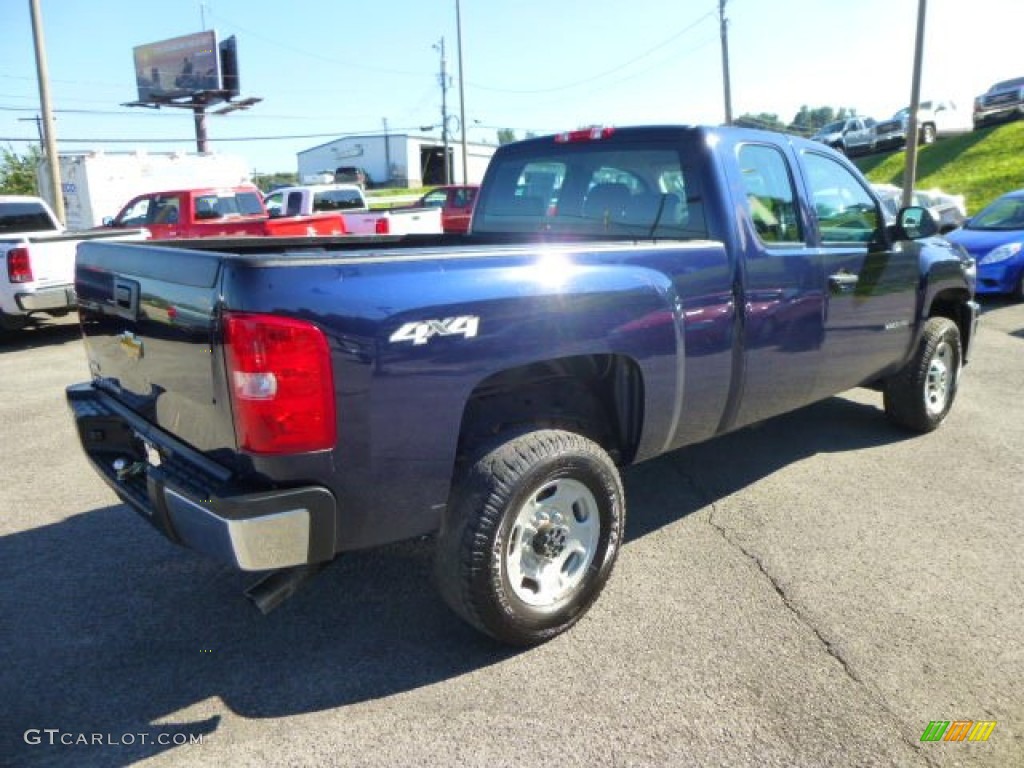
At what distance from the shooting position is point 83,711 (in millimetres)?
2607

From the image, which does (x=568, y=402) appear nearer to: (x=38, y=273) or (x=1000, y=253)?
(x=38, y=273)

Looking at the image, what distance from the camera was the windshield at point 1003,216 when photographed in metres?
11.4

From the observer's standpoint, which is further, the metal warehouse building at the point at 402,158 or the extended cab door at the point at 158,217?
the metal warehouse building at the point at 402,158

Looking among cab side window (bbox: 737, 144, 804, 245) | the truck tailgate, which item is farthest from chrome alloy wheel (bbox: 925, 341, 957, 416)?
the truck tailgate

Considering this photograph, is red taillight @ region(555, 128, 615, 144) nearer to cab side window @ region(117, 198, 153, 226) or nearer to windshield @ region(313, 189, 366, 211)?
cab side window @ region(117, 198, 153, 226)

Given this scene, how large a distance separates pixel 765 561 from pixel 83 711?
2.82m

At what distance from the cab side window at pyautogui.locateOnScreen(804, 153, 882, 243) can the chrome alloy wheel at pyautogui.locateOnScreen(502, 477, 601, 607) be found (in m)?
2.20

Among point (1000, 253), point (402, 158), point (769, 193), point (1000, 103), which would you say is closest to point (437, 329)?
point (769, 193)

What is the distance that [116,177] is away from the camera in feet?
78.1

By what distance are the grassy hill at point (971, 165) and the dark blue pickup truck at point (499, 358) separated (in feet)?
72.9

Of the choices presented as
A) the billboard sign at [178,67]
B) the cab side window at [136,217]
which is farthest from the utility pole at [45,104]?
the billboard sign at [178,67]

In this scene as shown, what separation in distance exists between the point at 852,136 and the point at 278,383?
37.2 m

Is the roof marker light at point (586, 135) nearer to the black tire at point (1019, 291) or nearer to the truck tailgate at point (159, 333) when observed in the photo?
the truck tailgate at point (159, 333)

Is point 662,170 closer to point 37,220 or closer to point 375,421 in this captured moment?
point 375,421
